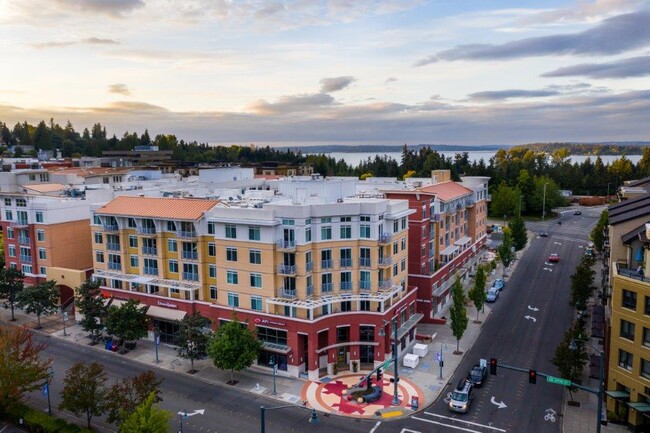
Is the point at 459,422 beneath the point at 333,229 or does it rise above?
beneath

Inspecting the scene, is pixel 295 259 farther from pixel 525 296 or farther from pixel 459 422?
pixel 525 296

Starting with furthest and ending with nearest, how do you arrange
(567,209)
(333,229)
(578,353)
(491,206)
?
1. (567,209)
2. (491,206)
3. (333,229)
4. (578,353)

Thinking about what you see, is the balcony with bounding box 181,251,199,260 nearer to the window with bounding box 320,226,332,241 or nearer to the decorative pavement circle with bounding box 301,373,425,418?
the window with bounding box 320,226,332,241

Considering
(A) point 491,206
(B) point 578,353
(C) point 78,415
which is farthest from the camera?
(A) point 491,206

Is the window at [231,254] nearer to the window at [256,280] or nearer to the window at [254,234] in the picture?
the window at [254,234]

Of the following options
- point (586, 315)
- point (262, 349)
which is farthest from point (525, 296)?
point (262, 349)

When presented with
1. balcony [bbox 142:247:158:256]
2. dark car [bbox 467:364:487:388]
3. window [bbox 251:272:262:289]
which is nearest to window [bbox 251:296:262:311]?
window [bbox 251:272:262:289]

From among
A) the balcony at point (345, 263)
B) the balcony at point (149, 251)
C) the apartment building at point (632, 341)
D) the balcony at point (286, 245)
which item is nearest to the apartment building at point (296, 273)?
the balcony at point (286, 245)
